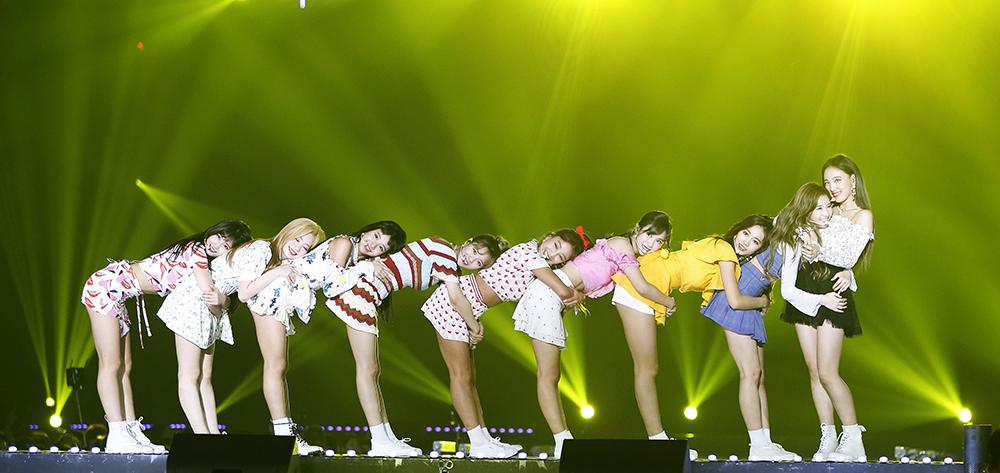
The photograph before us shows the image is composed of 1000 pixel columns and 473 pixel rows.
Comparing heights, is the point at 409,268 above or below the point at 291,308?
above

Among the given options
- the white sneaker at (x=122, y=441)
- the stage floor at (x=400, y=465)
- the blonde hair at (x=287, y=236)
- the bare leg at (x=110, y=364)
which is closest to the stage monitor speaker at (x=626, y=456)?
the stage floor at (x=400, y=465)

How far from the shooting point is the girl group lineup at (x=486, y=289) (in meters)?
4.81

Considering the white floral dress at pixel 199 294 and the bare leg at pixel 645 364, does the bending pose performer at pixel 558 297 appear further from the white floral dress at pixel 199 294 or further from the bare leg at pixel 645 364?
the white floral dress at pixel 199 294

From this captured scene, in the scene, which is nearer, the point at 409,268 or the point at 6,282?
the point at 409,268

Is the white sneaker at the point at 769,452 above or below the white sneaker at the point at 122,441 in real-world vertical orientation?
above

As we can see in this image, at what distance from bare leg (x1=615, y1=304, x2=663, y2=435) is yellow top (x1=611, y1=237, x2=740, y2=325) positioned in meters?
0.09

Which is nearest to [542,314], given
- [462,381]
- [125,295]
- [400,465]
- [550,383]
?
[550,383]

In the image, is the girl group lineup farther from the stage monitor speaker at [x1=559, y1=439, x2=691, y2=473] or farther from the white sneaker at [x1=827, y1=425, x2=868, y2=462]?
the stage monitor speaker at [x1=559, y1=439, x2=691, y2=473]

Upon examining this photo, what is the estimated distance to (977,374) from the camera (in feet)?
26.6

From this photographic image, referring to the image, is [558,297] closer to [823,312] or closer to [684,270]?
[684,270]

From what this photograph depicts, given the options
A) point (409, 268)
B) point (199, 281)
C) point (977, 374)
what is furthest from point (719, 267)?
point (977, 374)

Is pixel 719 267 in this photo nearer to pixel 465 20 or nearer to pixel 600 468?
pixel 600 468

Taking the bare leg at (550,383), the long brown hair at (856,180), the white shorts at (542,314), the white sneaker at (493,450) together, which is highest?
the long brown hair at (856,180)

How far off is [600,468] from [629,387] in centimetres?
476
